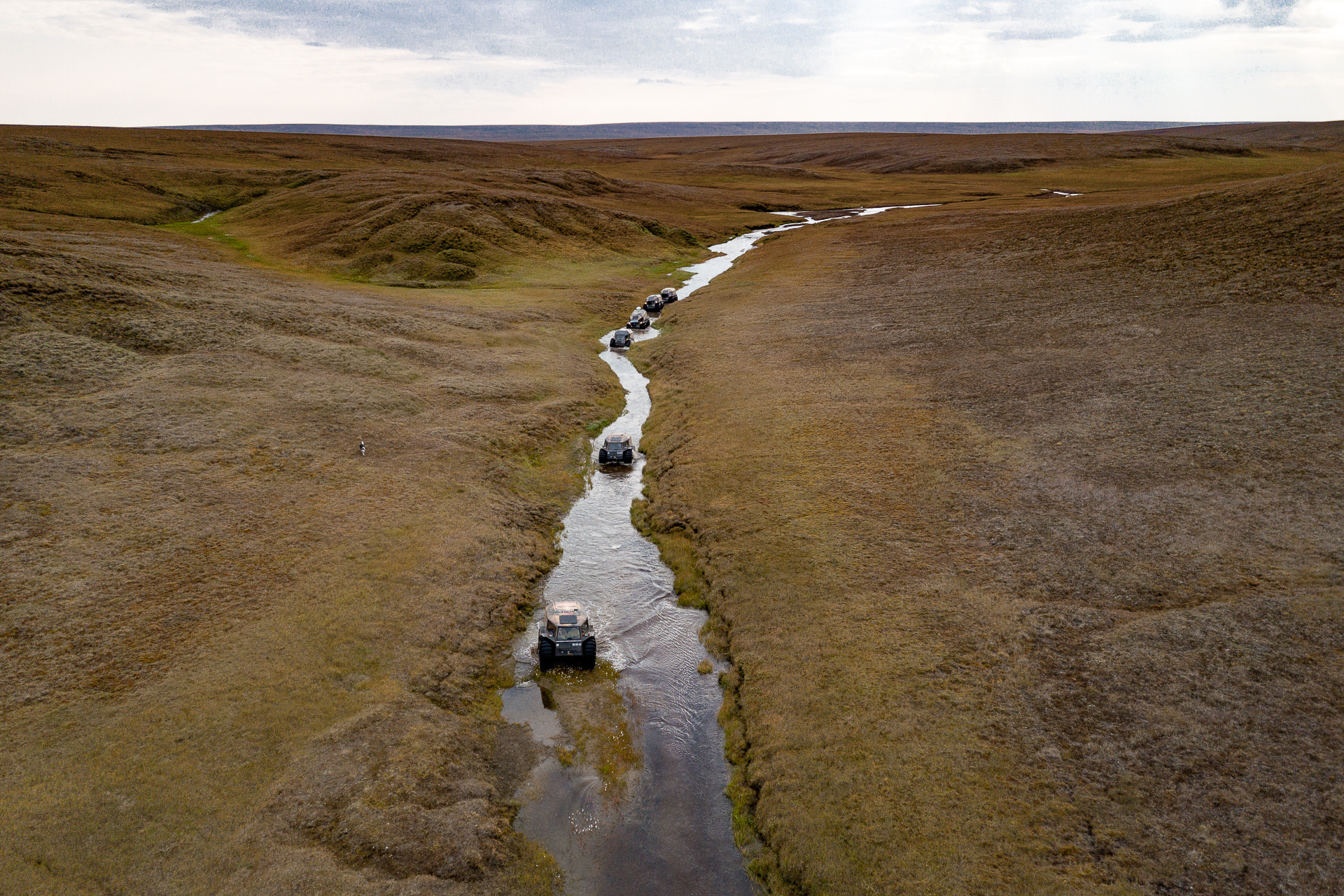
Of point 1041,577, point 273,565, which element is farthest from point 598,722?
point 1041,577

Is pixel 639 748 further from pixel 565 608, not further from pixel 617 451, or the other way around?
pixel 617 451

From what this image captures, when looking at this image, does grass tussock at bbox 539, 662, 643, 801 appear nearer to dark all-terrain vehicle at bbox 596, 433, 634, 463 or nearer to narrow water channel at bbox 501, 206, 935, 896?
narrow water channel at bbox 501, 206, 935, 896

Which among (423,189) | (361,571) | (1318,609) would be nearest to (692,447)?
(361,571)

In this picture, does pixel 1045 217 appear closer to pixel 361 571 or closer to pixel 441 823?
pixel 361 571

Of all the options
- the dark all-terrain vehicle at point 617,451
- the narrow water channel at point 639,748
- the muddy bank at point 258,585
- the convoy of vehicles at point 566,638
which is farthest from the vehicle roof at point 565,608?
the dark all-terrain vehicle at point 617,451

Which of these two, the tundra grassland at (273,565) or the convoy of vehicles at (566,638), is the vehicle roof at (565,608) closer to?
the convoy of vehicles at (566,638)
